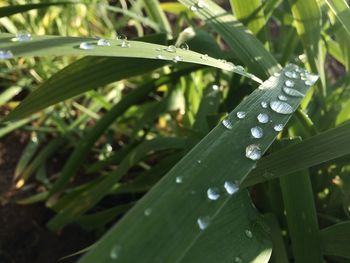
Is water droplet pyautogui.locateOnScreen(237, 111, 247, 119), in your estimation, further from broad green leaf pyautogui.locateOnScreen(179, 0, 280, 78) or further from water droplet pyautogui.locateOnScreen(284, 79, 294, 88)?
broad green leaf pyautogui.locateOnScreen(179, 0, 280, 78)

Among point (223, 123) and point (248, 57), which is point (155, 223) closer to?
point (223, 123)

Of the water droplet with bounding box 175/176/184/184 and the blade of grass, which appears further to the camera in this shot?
the blade of grass

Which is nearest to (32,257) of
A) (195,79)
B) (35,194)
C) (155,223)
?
(35,194)

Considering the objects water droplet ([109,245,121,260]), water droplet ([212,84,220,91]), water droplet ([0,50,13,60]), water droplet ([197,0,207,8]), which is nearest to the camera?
water droplet ([109,245,121,260])

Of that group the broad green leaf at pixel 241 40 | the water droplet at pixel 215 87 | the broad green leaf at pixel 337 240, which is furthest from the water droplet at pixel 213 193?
the water droplet at pixel 215 87

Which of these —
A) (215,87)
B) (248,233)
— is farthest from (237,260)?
(215,87)

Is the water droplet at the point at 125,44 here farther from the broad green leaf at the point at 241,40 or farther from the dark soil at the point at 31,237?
the dark soil at the point at 31,237

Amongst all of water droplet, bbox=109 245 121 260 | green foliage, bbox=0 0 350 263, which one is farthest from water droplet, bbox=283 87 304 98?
water droplet, bbox=109 245 121 260
